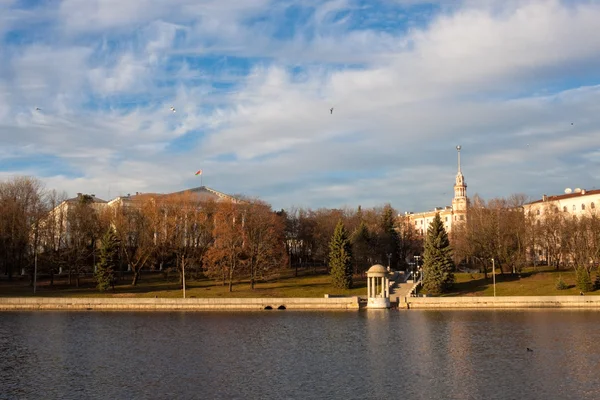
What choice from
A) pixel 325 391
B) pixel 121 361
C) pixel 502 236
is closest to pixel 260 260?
pixel 502 236

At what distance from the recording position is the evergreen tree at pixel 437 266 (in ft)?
275

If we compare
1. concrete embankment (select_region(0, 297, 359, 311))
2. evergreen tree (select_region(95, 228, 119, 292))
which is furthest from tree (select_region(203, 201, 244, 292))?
evergreen tree (select_region(95, 228, 119, 292))

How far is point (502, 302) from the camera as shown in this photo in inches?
2963

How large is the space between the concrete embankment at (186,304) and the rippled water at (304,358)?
1224 centimetres

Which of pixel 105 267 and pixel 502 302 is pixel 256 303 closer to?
pixel 105 267

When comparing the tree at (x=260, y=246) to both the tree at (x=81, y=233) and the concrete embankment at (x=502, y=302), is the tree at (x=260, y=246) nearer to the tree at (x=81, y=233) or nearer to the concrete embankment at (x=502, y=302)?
the concrete embankment at (x=502, y=302)

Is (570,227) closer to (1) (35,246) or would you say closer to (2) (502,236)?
(2) (502,236)

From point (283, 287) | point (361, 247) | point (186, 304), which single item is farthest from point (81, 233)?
point (361, 247)

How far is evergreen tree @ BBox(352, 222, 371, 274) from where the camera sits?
105 m

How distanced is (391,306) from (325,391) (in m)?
47.6

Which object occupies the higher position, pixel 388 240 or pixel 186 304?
pixel 388 240

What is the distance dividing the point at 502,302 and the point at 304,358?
136 feet

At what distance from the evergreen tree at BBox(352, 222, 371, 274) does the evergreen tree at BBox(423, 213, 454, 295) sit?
19015 mm

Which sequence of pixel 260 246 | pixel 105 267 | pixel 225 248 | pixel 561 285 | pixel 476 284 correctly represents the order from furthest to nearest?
pixel 260 246 → pixel 225 248 → pixel 476 284 → pixel 105 267 → pixel 561 285
